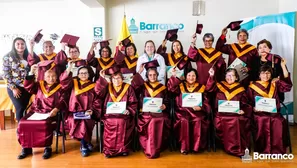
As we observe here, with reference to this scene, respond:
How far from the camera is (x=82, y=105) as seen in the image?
3.52 metres

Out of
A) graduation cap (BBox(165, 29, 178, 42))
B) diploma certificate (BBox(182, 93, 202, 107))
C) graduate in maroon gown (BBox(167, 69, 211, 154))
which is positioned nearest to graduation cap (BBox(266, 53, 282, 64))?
graduate in maroon gown (BBox(167, 69, 211, 154))

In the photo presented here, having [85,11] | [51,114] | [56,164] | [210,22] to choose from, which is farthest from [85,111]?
[210,22]

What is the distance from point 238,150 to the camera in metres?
3.30

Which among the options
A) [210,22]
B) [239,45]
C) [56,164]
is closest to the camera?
[56,164]

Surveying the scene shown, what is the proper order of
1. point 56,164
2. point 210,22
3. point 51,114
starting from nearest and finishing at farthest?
point 56,164 → point 51,114 → point 210,22

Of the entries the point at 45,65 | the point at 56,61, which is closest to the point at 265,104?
the point at 56,61

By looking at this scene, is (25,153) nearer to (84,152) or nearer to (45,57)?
(84,152)

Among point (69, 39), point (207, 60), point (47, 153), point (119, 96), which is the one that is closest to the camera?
point (47, 153)

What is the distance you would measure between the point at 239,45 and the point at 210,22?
1407mm

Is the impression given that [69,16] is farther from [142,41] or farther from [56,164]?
[56,164]

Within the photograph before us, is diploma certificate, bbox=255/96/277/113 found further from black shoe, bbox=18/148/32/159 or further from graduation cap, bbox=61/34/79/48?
black shoe, bbox=18/148/32/159

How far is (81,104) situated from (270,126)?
2534 mm

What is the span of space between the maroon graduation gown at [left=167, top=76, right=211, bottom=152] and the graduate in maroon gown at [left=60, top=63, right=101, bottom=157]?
1.12m

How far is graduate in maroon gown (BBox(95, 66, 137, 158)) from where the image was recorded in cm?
333
